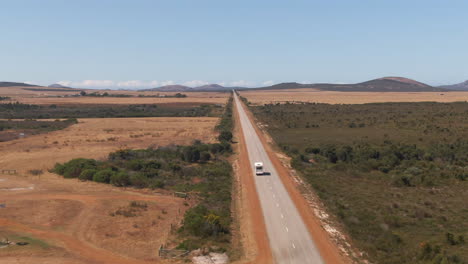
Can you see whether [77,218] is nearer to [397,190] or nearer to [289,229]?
[289,229]

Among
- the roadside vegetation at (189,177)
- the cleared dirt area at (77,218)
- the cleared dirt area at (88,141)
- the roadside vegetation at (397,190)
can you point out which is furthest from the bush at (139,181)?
the roadside vegetation at (397,190)

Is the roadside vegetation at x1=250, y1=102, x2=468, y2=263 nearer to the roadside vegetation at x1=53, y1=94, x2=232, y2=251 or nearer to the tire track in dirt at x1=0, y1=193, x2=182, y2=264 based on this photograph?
the roadside vegetation at x1=53, y1=94, x2=232, y2=251

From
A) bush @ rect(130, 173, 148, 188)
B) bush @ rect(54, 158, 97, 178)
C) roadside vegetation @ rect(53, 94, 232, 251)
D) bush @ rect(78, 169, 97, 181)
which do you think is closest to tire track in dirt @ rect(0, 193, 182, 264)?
roadside vegetation @ rect(53, 94, 232, 251)

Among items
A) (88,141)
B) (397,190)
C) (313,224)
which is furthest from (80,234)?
(88,141)

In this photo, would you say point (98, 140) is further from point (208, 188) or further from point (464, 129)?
point (464, 129)

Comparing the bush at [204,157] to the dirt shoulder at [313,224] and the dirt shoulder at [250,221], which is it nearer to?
the dirt shoulder at [250,221]

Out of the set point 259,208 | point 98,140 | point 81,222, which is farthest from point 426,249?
point 98,140
